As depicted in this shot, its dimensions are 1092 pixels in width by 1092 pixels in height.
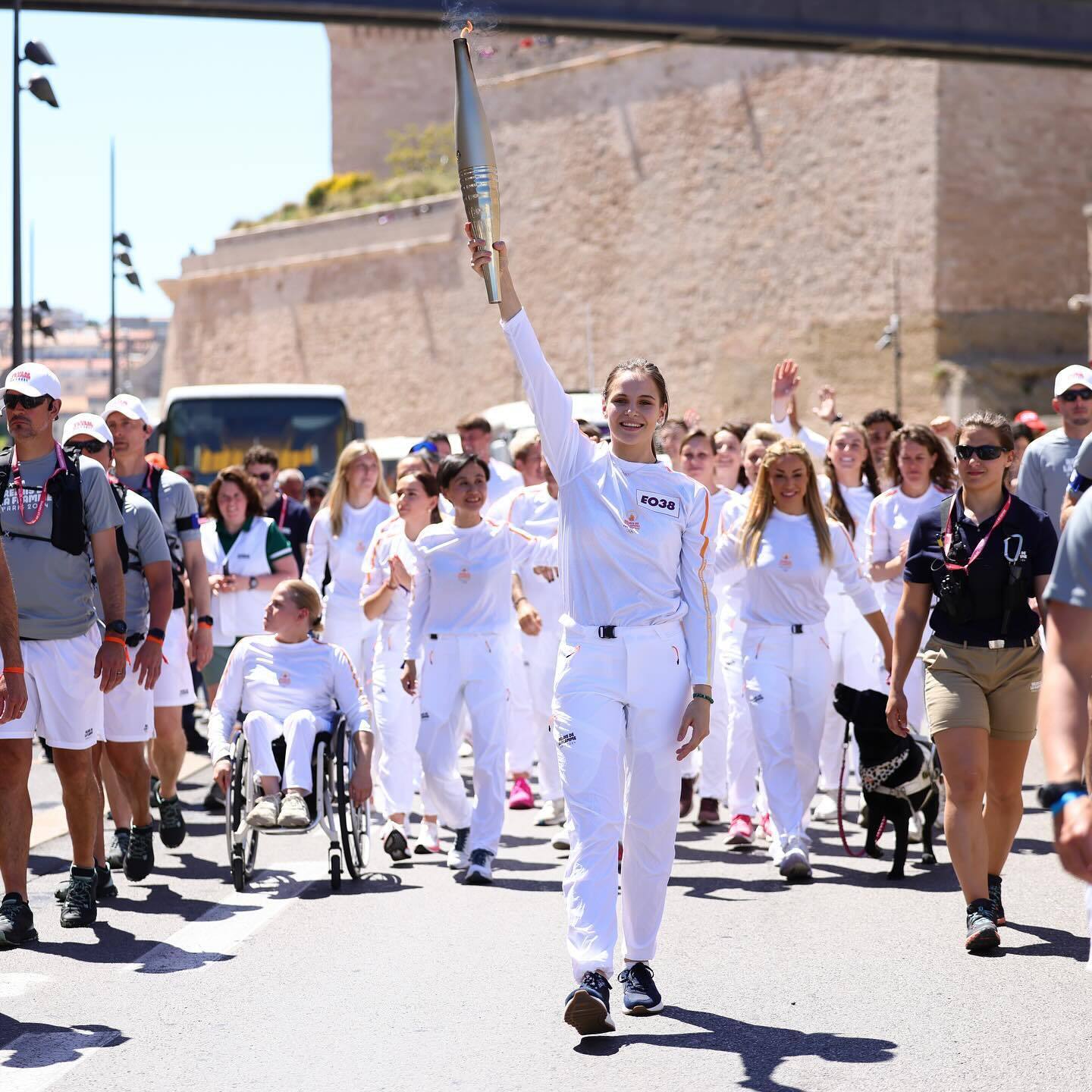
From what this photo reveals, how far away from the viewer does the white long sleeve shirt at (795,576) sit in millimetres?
8914

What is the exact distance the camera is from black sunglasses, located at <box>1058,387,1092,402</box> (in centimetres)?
931

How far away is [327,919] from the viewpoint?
761 cm

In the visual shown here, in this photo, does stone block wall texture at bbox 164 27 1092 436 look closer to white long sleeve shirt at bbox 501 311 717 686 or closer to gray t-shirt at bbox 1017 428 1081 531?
gray t-shirt at bbox 1017 428 1081 531

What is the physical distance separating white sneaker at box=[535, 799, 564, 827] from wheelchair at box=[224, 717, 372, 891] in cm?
196

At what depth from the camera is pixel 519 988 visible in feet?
20.7

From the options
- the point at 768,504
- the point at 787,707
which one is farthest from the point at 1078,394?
the point at 787,707

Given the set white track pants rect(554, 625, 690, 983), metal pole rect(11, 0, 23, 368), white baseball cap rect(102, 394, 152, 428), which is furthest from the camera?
metal pole rect(11, 0, 23, 368)

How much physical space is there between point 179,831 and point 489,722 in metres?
1.90

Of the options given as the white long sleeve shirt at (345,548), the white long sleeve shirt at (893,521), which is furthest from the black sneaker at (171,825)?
the white long sleeve shirt at (893,521)

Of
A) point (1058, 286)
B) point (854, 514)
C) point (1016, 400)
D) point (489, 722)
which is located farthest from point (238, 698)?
point (1058, 286)

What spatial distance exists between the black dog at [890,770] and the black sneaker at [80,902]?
3.43 metres

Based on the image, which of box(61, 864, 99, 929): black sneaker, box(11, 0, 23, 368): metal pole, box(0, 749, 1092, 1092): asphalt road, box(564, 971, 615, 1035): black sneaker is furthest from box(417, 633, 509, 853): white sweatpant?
box(11, 0, 23, 368): metal pole

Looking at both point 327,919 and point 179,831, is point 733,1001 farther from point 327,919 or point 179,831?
point 179,831

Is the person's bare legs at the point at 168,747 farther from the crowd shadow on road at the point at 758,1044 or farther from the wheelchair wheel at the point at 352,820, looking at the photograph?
the crowd shadow on road at the point at 758,1044
